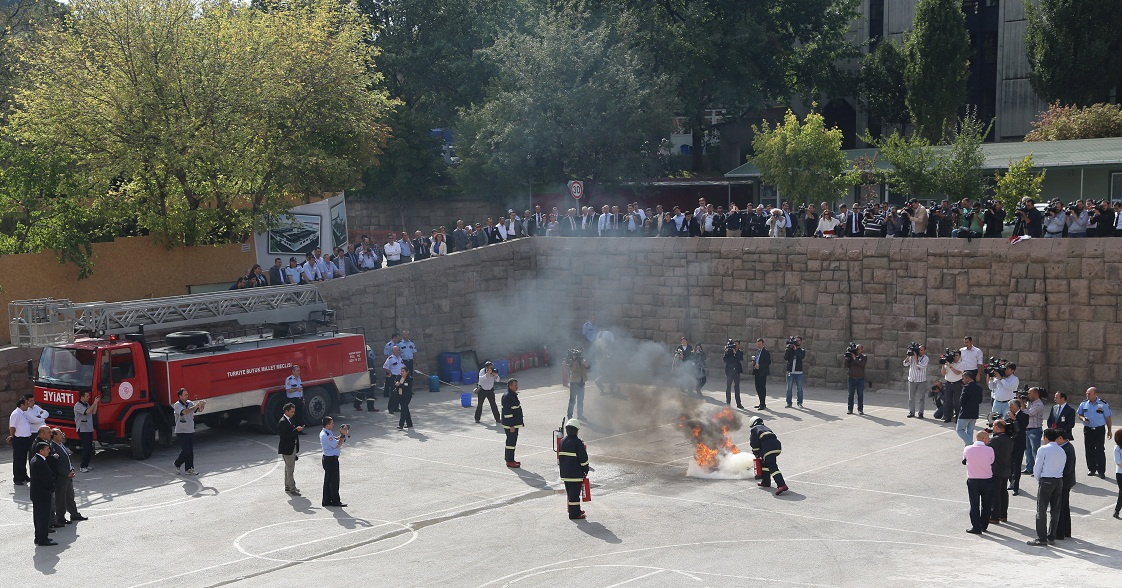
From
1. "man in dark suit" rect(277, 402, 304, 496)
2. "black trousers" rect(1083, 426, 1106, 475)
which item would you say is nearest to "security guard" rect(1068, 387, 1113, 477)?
"black trousers" rect(1083, 426, 1106, 475)

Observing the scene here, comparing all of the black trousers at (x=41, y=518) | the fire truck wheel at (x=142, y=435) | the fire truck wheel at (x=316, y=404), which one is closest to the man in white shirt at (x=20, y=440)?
the fire truck wheel at (x=142, y=435)

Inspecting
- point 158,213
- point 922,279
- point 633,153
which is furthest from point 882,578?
point 633,153

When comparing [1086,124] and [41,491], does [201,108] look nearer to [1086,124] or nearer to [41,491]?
[41,491]

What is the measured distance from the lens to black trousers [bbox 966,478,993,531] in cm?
1596

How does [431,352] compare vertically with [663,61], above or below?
below

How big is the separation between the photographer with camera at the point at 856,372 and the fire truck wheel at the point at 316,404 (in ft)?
38.7

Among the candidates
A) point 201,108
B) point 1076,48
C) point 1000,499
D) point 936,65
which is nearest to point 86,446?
point 201,108

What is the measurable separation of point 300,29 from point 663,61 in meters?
17.4

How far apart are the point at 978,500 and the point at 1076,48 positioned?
35945 millimetres

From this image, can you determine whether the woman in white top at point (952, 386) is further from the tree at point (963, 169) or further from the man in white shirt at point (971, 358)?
the tree at point (963, 169)

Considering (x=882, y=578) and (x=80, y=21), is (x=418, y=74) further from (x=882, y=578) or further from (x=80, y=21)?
(x=882, y=578)

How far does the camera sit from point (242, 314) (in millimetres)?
25312

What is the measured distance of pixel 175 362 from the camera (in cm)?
2261

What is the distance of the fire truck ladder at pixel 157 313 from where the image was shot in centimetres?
2309
